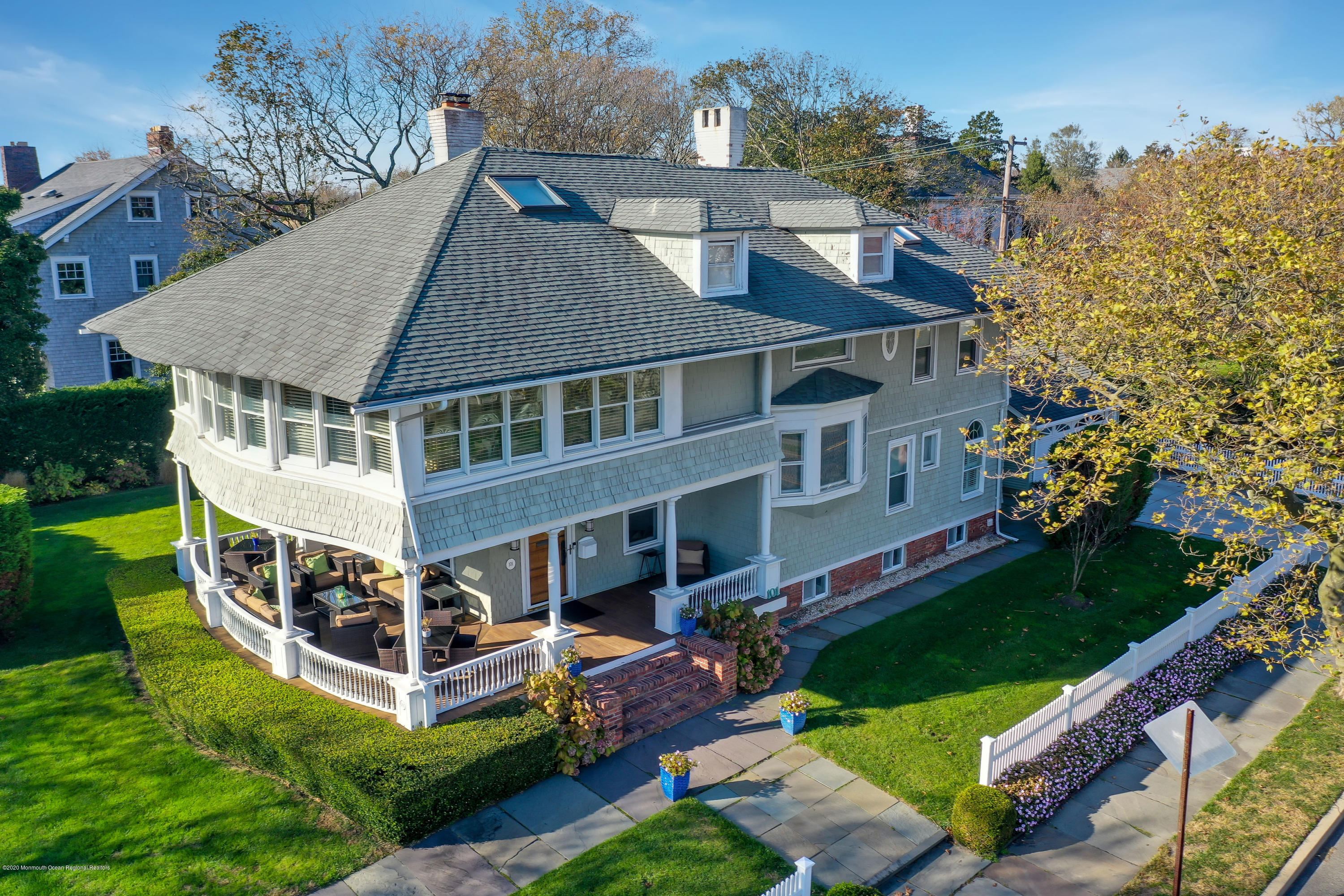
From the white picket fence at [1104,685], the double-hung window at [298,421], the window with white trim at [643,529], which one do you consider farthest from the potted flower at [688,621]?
the double-hung window at [298,421]

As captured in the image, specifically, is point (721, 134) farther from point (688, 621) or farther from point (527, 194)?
point (688, 621)

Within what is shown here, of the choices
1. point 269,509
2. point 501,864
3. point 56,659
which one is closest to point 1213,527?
point 501,864

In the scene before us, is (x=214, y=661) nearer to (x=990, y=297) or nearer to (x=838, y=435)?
(x=838, y=435)

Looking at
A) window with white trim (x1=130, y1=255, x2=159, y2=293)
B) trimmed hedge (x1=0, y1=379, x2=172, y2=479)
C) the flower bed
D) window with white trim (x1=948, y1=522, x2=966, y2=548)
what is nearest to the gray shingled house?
window with white trim (x1=948, y1=522, x2=966, y2=548)

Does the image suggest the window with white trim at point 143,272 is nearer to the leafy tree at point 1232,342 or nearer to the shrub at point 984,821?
the leafy tree at point 1232,342

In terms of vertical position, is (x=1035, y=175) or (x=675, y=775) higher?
(x=1035, y=175)

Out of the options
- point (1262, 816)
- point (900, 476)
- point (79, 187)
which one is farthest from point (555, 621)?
point (79, 187)
